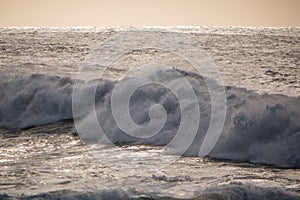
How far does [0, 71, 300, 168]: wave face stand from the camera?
9539mm

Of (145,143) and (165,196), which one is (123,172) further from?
(145,143)

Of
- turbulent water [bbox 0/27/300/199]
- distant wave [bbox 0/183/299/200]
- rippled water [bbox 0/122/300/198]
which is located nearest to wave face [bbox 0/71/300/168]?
turbulent water [bbox 0/27/300/199]

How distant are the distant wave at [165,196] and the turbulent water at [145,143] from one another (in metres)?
0.01

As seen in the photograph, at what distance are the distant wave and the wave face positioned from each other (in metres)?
1.94

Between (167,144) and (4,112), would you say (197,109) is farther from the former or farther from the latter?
(4,112)

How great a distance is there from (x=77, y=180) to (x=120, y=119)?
4.57m

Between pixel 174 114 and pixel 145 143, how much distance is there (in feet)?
4.70

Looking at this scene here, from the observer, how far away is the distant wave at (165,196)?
6742 mm

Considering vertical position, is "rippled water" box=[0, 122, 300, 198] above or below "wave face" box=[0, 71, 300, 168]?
below

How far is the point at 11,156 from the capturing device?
29.9ft

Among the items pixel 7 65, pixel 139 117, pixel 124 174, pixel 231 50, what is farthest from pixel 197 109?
pixel 231 50

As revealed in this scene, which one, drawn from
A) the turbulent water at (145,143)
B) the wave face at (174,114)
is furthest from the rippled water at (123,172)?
the wave face at (174,114)

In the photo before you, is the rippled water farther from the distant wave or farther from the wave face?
the wave face

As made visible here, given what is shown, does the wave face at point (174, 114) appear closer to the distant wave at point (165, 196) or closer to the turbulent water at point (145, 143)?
the turbulent water at point (145, 143)
